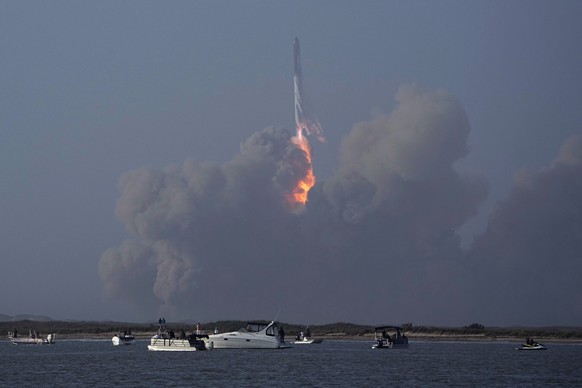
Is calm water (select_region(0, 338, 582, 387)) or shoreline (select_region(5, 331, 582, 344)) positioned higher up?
shoreline (select_region(5, 331, 582, 344))

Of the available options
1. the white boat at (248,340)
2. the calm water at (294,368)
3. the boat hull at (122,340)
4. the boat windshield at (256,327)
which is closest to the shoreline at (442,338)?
the boat hull at (122,340)

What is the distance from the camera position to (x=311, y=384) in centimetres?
7775

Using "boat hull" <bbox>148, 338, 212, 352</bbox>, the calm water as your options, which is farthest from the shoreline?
"boat hull" <bbox>148, 338, 212, 352</bbox>

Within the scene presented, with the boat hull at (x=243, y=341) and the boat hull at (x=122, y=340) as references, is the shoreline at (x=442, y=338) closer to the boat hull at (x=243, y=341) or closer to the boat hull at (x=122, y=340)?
the boat hull at (x=122, y=340)

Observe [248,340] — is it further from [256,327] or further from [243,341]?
[256,327]

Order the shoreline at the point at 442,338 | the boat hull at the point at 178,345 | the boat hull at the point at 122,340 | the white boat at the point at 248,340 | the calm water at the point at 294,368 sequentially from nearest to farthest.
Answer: the calm water at the point at 294,368, the boat hull at the point at 178,345, the white boat at the point at 248,340, the boat hull at the point at 122,340, the shoreline at the point at 442,338

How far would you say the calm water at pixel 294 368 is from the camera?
3184 inches

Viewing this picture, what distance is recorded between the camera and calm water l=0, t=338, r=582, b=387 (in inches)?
3184

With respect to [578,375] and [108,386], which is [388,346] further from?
[108,386]

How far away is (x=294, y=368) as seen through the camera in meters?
95.4

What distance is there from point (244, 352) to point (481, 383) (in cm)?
5086

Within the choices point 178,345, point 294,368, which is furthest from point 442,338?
point 294,368

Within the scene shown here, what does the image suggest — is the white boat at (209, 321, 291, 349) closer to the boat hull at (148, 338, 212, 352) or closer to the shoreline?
the boat hull at (148, 338, 212, 352)

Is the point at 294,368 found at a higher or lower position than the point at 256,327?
lower
